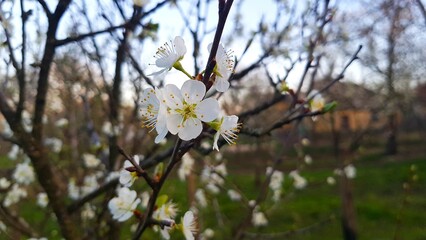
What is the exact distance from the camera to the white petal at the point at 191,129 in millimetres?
999

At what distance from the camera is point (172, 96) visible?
3.46 ft

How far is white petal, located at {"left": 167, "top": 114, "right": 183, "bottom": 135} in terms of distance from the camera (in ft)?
3.32

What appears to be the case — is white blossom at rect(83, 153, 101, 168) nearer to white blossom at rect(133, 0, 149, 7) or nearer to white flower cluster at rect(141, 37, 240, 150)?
white blossom at rect(133, 0, 149, 7)

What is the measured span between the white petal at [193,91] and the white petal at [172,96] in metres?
0.02

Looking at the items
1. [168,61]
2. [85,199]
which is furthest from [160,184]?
[85,199]

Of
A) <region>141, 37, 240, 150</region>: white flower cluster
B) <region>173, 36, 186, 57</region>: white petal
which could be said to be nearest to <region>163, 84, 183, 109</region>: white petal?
<region>141, 37, 240, 150</region>: white flower cluster

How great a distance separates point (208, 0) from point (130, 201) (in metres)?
1.37

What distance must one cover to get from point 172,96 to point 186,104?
0.04 m

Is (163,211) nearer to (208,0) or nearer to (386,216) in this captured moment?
(208,0)

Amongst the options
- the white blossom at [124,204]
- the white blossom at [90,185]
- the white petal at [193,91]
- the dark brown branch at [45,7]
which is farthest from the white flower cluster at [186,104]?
the white blossom at [90,185]

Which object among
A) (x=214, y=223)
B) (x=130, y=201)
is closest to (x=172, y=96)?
(x=130, y=201)

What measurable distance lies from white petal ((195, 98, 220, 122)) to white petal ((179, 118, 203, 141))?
0.01m

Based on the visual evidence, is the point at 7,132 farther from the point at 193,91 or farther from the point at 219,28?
the point at 219,28

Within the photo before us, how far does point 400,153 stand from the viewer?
61.1 ft
